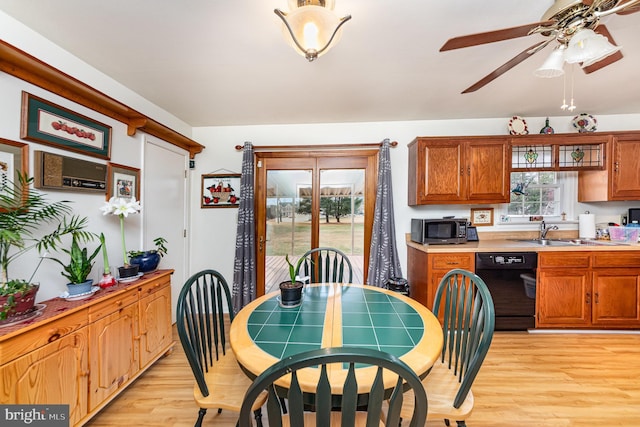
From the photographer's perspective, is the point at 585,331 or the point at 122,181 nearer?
the point at 122,181

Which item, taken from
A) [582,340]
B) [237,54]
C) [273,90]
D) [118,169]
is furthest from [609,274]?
[118,169]

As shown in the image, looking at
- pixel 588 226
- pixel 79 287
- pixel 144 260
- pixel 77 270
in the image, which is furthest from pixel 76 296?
pixel 588 226

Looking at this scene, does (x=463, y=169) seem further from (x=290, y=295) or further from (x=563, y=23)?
(x=290, y=295)

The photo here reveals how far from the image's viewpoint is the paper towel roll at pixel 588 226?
299cm

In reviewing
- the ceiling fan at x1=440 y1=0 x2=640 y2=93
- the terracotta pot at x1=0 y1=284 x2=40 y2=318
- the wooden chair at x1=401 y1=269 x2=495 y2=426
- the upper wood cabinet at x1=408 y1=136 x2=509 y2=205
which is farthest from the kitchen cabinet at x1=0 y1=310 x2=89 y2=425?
the upper wood cabinet at x1=408 y1=136 x2=509 y2=205

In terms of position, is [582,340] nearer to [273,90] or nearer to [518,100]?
[518,100]

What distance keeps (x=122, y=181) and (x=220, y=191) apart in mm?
1152

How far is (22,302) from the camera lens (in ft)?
4.14

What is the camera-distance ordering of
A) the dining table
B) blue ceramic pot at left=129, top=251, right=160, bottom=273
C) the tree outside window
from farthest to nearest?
the tree outside window → blue ceramic pot at left=129, top=251, right=160, bottom=273 → the dining table

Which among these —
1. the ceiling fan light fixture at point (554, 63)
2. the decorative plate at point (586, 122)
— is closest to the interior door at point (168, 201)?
the ceiling fan light fixture at point (554, 63)

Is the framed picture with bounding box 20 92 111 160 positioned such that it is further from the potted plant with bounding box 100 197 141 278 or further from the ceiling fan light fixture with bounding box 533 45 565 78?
the ceiling fan light fixture with bounding box 533 45 565 78

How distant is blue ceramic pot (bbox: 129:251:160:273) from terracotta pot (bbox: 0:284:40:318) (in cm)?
79

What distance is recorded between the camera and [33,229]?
1.56 m

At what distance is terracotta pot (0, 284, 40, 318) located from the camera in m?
1.21
